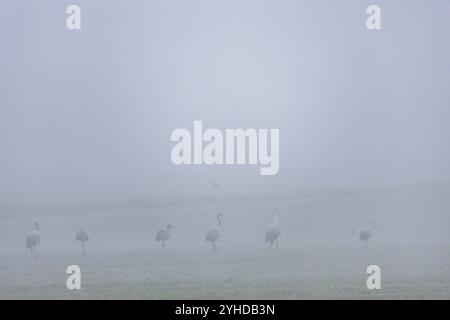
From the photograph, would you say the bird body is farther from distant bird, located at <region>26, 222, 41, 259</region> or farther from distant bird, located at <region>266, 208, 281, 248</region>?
distant bird, located at <region>26, 222, 41, 259</region>

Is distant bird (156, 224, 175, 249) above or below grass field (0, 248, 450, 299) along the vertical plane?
above

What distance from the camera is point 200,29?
21.4 feet

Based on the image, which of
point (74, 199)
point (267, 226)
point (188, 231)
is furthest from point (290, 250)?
point (74, 199)

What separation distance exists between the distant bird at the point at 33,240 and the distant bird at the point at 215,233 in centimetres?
106

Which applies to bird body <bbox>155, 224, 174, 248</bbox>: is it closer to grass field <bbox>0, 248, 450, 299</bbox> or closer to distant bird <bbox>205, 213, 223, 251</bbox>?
grass field <bbox>0, 248, 450, 299</bbox>

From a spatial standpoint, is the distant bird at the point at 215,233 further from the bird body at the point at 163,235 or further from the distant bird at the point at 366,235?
the distant bird at the point at 366,235

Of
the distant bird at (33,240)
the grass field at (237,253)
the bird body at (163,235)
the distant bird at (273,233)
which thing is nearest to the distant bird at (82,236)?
the grass field at (237,253)

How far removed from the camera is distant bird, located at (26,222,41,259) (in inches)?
256

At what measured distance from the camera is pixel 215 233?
6.56 m

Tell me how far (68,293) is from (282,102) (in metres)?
1.79

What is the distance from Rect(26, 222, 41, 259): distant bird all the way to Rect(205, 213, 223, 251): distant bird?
1058mm

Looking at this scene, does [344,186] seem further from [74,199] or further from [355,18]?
[74,199]

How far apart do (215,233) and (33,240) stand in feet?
3.74

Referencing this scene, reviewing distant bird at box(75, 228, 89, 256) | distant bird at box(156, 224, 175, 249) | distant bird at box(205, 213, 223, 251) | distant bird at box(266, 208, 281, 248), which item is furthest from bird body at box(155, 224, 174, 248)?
distant bird at box(266, 208, 281, 248)
